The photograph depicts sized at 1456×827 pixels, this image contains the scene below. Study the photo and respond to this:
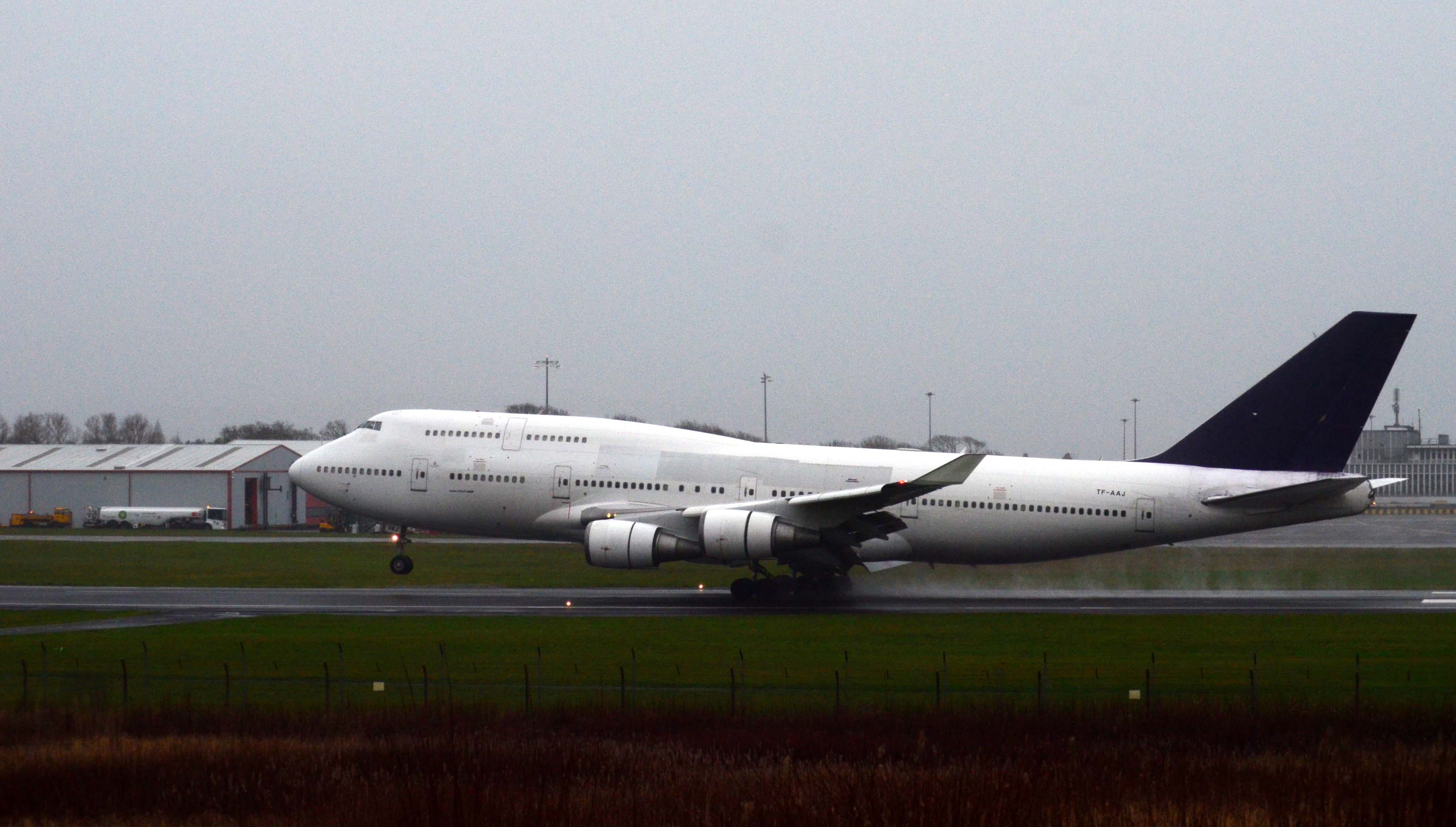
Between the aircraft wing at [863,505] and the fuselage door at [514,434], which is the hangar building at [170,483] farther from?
the aircraft wing at [863,505]

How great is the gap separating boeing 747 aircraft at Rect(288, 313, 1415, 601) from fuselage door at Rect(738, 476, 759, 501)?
37 millimetres

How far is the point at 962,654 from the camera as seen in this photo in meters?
23.7

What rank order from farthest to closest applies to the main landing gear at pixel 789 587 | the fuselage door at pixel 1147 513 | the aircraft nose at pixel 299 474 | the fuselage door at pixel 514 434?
the aircraft nose at pixel 299 474, the fuselage door at pixel 514 434, the fuselage door at pixel 1147 513, the main landing gear at pixel 789 587

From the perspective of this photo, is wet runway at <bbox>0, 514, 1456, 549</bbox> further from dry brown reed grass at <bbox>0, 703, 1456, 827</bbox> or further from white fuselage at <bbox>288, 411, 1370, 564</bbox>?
dry brown reed grass at <bbox>0, 703, 1456, 827</bbox>

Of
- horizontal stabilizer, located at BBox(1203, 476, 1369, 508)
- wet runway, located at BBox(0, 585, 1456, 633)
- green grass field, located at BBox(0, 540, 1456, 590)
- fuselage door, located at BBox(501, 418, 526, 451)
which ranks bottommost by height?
green grass field, located at BBox(0, 540, 1456, 590)

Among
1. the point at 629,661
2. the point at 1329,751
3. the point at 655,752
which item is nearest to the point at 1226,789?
the point at 1329,751

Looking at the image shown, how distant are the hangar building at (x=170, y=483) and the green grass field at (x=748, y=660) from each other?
7142cm

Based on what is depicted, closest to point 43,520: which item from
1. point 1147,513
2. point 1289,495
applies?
point 1147,513

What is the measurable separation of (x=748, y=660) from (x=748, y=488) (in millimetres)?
13029

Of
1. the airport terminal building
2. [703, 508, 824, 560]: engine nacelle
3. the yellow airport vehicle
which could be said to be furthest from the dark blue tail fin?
the airport terminal building

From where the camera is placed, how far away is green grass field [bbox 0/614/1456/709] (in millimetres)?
19172

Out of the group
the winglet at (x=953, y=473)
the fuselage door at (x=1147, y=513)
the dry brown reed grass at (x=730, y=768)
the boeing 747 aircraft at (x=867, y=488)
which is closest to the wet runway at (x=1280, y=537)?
the boeing 747 aircraft at (x=867, y=488)

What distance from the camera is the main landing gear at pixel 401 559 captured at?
3925cm

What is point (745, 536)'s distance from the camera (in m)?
32.7
